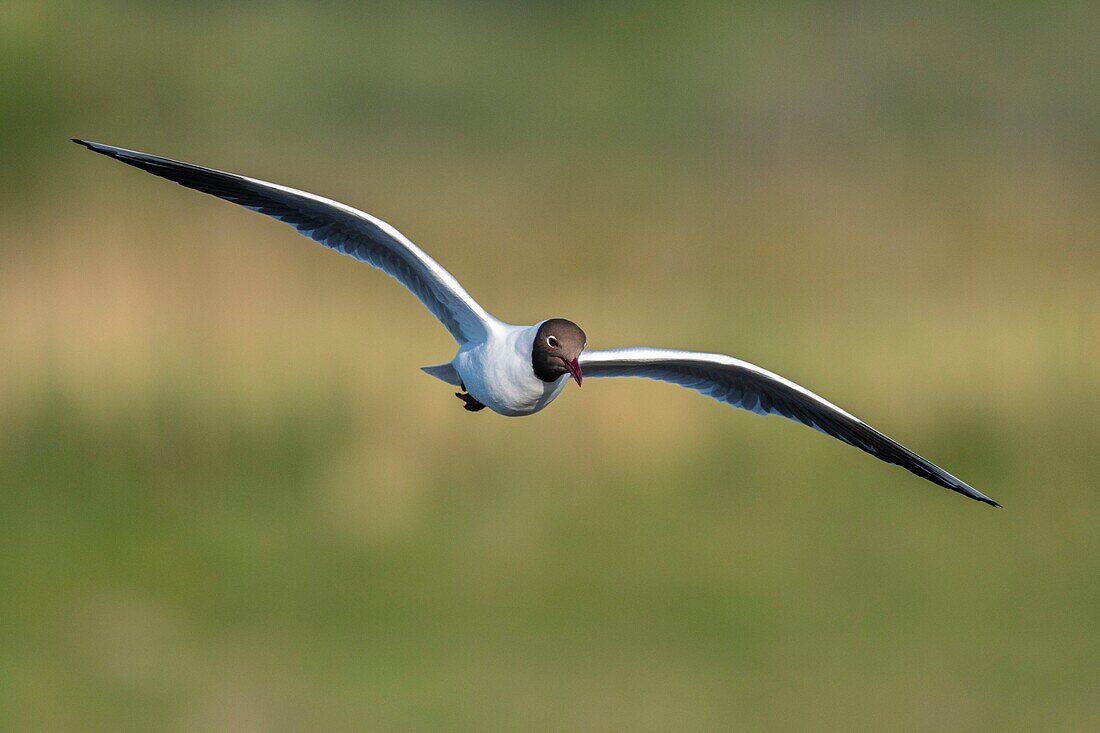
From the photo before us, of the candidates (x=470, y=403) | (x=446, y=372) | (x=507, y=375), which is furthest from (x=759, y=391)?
(x=507, y=375)

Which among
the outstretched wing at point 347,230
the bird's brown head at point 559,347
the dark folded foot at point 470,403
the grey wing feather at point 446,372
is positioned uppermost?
the outstretched wing at point 347,230

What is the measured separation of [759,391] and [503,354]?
87.3 inches

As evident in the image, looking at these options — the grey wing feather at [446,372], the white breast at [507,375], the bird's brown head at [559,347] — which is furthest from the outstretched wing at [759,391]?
the grey wing feather at [446,372]

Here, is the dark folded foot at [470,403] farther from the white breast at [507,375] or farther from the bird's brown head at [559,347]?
the bird's brown head at [559,347]

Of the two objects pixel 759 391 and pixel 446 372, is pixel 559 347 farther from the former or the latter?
pixel 759 391

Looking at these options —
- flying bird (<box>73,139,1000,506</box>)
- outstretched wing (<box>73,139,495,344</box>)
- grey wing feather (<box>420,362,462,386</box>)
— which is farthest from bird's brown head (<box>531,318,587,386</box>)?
grey wing feather (<box>420,362,462,386</box>)

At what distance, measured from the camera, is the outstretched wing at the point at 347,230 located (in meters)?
12.5

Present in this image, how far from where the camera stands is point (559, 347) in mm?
12016

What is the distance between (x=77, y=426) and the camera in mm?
31281

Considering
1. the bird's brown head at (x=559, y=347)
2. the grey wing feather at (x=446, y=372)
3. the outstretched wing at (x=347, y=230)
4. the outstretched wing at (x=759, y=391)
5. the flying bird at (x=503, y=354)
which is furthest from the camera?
the grey wing feather at (x=446, y=372)

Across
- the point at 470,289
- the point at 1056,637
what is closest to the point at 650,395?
the point at 470,289

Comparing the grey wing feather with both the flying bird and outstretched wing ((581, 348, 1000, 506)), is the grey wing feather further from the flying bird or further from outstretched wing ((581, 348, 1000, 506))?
outstretched wing ((581, 348, 1000, 506))

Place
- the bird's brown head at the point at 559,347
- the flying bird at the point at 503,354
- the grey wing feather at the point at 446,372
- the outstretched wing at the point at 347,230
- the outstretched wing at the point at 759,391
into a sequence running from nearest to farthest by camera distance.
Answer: the bird's brown head at the point at 559,347, the flying bird at the point at 503,354, the outstretched wing at the point at 347,230, the outstretched wing at the point at 759,391, the grey wing feather at the point at 446,372

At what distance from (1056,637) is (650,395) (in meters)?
9.41
